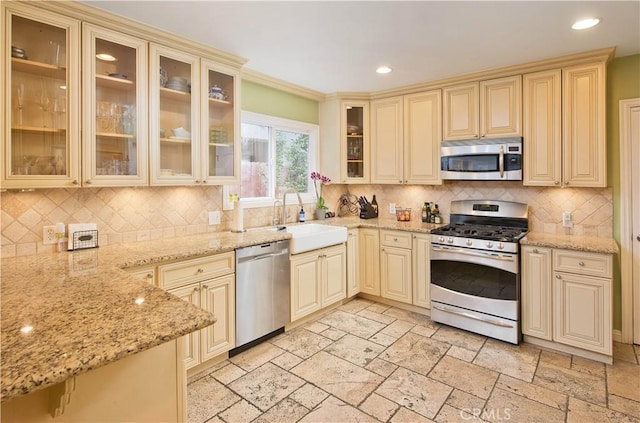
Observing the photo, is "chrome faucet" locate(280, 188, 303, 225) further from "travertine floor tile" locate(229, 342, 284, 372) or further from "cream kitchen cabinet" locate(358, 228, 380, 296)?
"travertine floor tile" locate(229, 342, 284, 372)

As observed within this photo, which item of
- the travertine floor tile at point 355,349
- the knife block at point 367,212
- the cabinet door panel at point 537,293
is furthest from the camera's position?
the knife block at point 367,212

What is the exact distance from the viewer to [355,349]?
3.00m

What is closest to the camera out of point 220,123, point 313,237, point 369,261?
point 220,123

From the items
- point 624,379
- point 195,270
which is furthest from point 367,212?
point 624,379

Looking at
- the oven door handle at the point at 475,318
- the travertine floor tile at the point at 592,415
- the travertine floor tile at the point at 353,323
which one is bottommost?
the travertine floor tile at the point at 592,415

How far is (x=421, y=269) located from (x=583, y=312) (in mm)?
1384

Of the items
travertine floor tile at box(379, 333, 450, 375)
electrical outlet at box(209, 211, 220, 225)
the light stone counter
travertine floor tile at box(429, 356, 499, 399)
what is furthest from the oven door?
the light stone counter

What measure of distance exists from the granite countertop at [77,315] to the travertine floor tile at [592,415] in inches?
90.0

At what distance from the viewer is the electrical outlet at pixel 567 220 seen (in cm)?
331

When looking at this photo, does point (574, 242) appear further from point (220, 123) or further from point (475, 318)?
point (220, 123)

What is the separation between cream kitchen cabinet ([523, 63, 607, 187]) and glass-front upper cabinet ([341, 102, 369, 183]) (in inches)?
68.5

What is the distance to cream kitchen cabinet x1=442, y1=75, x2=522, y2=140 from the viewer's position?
335 centimetres

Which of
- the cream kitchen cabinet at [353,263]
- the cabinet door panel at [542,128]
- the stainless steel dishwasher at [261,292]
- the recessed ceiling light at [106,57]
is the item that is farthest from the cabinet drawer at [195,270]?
the cabinet door panel at [542,128]

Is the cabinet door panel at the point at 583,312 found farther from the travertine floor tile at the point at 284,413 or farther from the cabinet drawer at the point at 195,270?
the cabinet drawer at the point at 195,270
